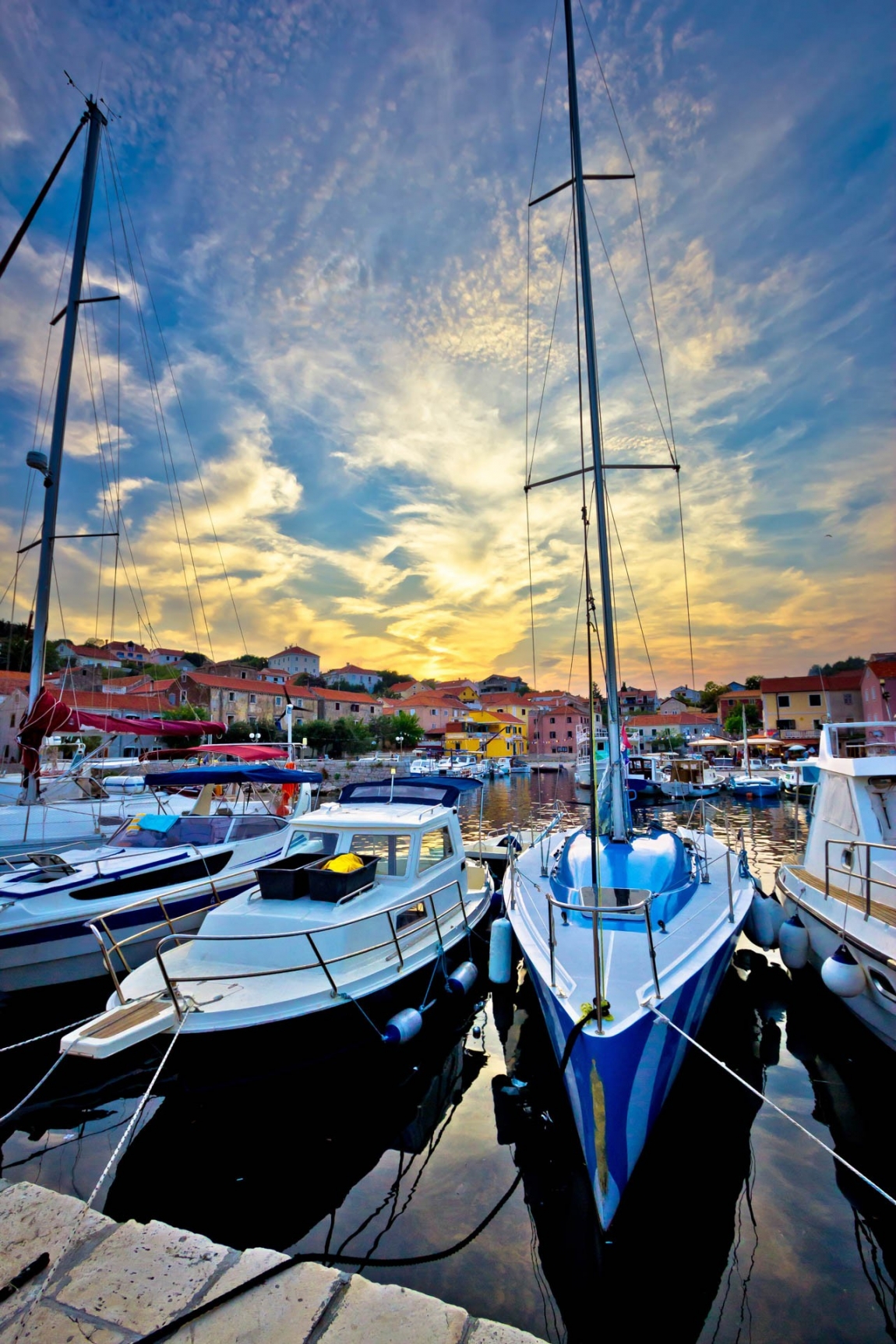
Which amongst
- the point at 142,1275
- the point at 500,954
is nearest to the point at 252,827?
the point at 500,954

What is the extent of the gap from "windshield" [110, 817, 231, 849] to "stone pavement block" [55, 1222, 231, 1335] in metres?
8.23

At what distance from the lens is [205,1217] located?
4.50m

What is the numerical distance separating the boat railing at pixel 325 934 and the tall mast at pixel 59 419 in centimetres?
803

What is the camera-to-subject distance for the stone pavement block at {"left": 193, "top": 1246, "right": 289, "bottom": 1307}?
9.48ft

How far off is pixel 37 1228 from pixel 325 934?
3.23m

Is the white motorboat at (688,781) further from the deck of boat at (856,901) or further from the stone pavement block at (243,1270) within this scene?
the stone pavement block at (243,1270)

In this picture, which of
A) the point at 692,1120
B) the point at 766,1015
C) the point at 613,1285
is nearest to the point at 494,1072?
the point at 692,1120

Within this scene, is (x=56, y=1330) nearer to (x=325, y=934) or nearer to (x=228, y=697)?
(x=325, y=934)

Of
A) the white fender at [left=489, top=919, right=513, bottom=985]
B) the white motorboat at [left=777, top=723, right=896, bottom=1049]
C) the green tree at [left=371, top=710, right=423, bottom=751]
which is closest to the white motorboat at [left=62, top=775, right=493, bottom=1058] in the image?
the white fender at [left=489, top=919, right=513, bottom=985]

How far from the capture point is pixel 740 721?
70938 millimetres

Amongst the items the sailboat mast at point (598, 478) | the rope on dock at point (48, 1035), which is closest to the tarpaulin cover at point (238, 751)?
the rope on dock at point (48, 1035)

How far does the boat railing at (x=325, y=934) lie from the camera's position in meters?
5.15

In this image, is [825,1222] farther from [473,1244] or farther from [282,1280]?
[282,1280]

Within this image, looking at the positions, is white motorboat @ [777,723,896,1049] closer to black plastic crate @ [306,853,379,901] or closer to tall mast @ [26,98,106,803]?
black plastic crate @ [306,853,379,901]
